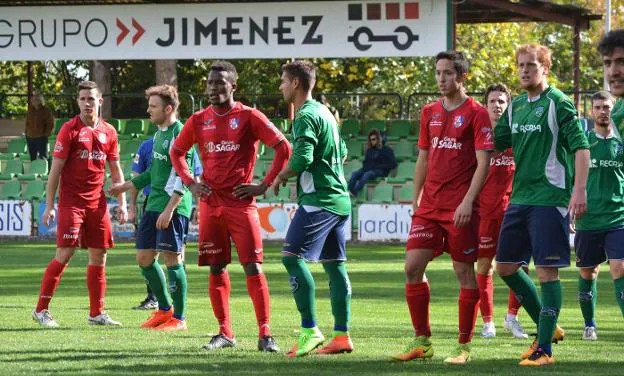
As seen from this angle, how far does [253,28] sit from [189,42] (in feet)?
4.24

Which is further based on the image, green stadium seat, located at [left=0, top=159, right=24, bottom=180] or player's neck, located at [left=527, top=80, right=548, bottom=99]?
green stadium seat, located at [left=0, top=159, right=24, bottom=180]

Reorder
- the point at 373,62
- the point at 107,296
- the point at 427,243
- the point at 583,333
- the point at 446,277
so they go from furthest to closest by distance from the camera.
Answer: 1. the point at 373,62
2. the point at 446,277
3. the point at 107,296
4. the point at 583,333
5. the point at 427,243

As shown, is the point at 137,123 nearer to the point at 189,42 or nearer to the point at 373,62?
the point at 189,42

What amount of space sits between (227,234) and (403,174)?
18555 millimetres

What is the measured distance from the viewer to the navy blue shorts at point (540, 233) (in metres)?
8.80

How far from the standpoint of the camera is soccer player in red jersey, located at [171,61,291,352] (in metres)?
9.82

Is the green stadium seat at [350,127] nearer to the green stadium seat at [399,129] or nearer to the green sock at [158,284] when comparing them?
the green stadium seat at [399,129]

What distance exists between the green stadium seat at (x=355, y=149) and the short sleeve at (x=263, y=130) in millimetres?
19977

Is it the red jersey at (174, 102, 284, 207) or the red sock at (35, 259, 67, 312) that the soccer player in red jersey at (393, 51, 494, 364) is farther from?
the red sock at (35, 259, 67, 312)

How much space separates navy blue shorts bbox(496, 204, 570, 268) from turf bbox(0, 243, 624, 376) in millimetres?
729

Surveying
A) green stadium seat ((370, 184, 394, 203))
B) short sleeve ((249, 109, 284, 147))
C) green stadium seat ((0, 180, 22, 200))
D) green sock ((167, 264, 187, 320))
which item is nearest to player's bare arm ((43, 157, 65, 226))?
green sock ((167, 264, 187, 320))

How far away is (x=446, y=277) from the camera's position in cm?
1936

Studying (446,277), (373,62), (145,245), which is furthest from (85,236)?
(373,62)

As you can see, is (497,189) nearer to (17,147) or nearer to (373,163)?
(373,163)
